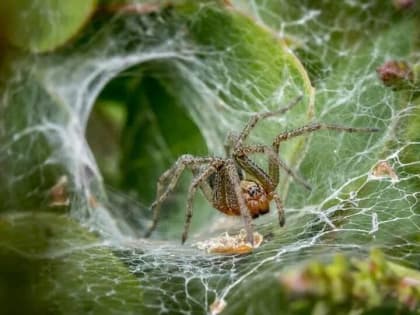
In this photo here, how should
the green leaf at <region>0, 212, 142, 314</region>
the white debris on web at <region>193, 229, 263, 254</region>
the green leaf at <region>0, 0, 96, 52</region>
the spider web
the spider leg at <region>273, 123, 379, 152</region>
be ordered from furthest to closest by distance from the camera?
the green leaf at <region>0, 0, 96, 52</region>, the spider leg at <region>273, 123, 379, 152</region>, the white debris on web at <region>193, 229, 263, 254</region>, the spider web, the green leaf at <region>0, 212, 142, 314</region>

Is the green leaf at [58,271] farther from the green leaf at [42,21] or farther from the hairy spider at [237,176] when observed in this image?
the green leaf at [42,21]

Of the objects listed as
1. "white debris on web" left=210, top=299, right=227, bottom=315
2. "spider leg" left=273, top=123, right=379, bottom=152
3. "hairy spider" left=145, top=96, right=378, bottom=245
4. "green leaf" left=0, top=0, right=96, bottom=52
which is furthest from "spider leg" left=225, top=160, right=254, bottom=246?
"green leaf" left=0, top=0, right=96, bottom=52

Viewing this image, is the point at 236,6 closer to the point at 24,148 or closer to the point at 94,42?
the point at 94,42

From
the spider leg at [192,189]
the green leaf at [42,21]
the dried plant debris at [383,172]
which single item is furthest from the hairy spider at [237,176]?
the green leaf at [42,21]

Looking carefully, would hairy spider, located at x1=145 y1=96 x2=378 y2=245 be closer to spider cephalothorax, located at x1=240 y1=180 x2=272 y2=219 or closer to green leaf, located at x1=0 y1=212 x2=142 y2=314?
spider cephalothorax, located at x1=240 y1=180 x2=272 y2=219

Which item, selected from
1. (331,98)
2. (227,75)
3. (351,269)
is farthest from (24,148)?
(351,269)
